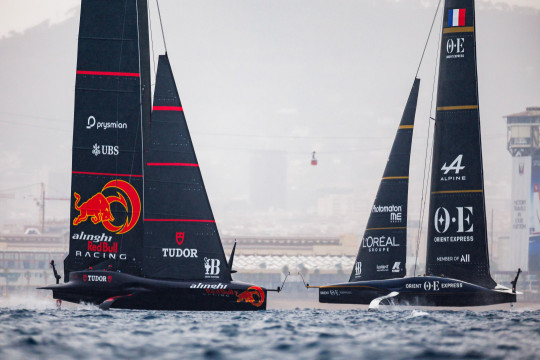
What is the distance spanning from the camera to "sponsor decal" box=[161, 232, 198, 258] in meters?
35.1

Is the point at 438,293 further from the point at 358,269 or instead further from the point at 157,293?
the point at 157,293

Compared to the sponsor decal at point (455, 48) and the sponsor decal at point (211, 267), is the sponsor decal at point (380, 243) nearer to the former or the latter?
the sponsor decal at point (455, 48)

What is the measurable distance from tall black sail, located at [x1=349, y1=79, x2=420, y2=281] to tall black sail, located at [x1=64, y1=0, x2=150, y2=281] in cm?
1125

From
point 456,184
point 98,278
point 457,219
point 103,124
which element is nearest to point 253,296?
point 98,278

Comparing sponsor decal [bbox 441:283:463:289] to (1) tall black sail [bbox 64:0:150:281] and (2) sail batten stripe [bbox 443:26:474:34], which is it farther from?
(1) tall black sail [bbox 64:0:150:281]

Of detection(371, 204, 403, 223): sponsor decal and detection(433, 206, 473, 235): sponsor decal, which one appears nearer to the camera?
detection(433, 206, 473, 235): sponsor decal

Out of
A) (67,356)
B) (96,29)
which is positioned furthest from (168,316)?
(67,356)

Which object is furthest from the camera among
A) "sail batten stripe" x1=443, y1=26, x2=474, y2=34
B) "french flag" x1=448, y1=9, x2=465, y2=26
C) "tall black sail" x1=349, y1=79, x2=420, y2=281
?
"tall black sail" x1=349, y1=79, x2=420, y2=281

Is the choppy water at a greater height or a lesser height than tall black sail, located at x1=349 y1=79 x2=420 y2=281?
lesser

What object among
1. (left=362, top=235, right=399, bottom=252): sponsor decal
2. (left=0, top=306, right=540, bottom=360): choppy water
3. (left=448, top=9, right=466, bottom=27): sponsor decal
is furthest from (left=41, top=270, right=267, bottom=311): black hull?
(left=448, top=9, right=466, bottom=27): sponsor decal

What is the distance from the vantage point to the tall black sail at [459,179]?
4106 cm

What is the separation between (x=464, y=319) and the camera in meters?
34.3

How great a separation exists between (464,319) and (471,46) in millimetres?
12106

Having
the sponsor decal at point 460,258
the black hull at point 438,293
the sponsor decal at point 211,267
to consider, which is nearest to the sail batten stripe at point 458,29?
the sponsor decal at point 460,258
